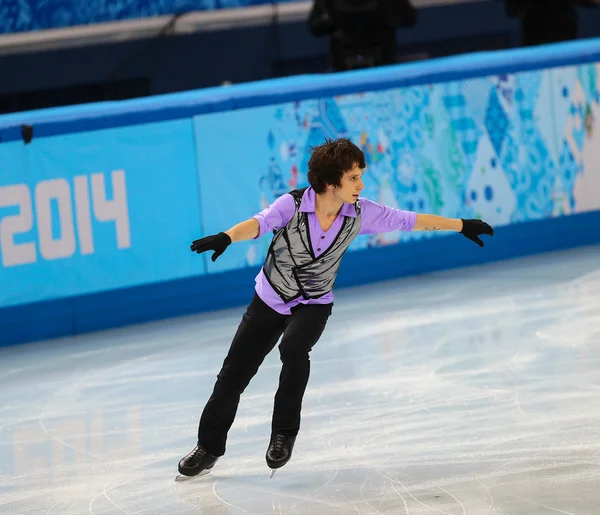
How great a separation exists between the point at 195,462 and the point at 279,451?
382 mm

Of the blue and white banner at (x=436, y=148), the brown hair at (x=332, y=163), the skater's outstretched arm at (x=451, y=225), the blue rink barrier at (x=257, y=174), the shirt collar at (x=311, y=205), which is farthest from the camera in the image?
the blue and white banner at (x=436, y=148)

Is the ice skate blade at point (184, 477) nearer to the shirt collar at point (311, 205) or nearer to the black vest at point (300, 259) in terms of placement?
the black vest at point (300, 259)

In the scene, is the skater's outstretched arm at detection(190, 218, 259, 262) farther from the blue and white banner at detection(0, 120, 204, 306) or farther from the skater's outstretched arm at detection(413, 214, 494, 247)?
the blue and white banner at detection(0, 120, 204, 306)

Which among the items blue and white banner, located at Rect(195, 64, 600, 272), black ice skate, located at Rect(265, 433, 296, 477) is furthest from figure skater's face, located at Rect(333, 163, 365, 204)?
blue and white banner, located at Rect(195, 64, 600, 272)

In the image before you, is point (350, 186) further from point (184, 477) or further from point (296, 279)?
point (184, 477)

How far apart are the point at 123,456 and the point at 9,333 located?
286 cm

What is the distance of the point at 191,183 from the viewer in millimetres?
8203

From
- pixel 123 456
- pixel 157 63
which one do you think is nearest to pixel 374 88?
pixel 157 63

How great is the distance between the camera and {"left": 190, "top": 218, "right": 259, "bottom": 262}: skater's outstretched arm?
4.22 metres

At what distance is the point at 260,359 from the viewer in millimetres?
4695

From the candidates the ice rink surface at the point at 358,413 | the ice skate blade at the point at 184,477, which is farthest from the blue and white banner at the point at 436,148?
the ice skate blade at the point at 184,477

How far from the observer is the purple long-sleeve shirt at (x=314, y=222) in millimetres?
4484

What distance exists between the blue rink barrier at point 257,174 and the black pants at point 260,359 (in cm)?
332

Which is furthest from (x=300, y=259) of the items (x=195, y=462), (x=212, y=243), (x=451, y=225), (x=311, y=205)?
(x=195, y=462)
